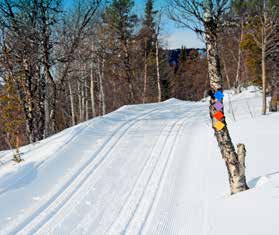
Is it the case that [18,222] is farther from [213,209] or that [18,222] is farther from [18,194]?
[213,209]

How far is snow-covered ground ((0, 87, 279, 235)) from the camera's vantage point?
4.53 metres

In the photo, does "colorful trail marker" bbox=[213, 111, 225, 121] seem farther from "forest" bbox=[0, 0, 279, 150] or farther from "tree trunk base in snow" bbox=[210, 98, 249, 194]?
"forest" bbox=[0, 0, 279, 150]

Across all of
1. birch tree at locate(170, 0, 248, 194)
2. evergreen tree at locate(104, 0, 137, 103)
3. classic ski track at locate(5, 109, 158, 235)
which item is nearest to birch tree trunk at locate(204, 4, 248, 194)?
birch tree at locate(170, 0, 248, 194)

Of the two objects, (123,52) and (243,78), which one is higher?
(123,52)

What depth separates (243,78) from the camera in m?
30.7

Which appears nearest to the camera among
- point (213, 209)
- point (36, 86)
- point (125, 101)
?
point (213, 209)

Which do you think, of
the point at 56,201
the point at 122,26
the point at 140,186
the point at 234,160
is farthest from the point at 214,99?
the point at 122,26

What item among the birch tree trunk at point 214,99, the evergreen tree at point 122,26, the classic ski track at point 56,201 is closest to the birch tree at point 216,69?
the birch tree trunk at point 214,99

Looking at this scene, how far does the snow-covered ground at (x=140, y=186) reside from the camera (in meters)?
4.53

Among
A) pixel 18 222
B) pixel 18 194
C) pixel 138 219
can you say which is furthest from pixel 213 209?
pixel 18 194

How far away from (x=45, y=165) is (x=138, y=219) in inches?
127

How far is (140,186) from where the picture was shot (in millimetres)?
6117

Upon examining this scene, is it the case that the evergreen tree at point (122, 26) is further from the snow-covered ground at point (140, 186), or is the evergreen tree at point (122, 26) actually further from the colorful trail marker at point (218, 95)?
the colorful trail marker at point (218, 95)

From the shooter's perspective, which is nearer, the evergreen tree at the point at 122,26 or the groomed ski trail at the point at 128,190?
the groomed ski trail at the point at 128,190
